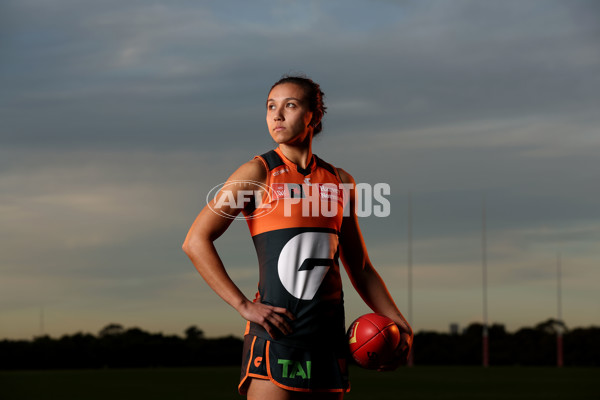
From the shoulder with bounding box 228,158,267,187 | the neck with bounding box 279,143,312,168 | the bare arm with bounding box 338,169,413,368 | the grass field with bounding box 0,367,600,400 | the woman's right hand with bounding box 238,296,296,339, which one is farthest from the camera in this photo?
the grass field with bounding box 0,367,600,400

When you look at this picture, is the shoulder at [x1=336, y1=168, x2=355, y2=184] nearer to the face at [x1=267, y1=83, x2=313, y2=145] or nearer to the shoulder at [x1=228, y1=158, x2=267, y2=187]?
the face at [x1=267, y1=83, x2=313, y2=145]

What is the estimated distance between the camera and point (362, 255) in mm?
4785

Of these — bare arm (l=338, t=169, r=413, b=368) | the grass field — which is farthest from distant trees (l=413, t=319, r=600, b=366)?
bare arm (l=338, t=169, r=413, b=368)

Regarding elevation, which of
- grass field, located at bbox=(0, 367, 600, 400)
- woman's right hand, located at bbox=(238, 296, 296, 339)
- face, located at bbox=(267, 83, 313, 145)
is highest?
face, located at bbox=(267, 83, 313, 145)

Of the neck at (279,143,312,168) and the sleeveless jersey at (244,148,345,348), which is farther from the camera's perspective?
the neck at (279,143,312,168)

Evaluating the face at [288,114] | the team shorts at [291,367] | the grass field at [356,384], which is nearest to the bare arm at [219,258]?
the team shorts at [291,367]

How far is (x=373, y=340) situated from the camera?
14.4 feet

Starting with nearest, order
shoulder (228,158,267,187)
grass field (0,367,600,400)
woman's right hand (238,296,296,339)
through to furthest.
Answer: woman's right hand (238,296,296,339), shoulder (228,158,267,187), grass field (0,367,600,400)

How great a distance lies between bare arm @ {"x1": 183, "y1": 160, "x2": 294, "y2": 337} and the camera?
411 cm

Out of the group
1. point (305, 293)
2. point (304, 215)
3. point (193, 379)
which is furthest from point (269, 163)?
point (193, 379)

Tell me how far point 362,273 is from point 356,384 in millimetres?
15179

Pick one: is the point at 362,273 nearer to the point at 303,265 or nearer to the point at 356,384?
the point at 303,265

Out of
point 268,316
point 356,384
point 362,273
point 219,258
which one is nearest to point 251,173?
point 219,258

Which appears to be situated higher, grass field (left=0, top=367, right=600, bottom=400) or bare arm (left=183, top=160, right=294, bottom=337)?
bare arm (left=183, top=160, right=294, bottom=337)
